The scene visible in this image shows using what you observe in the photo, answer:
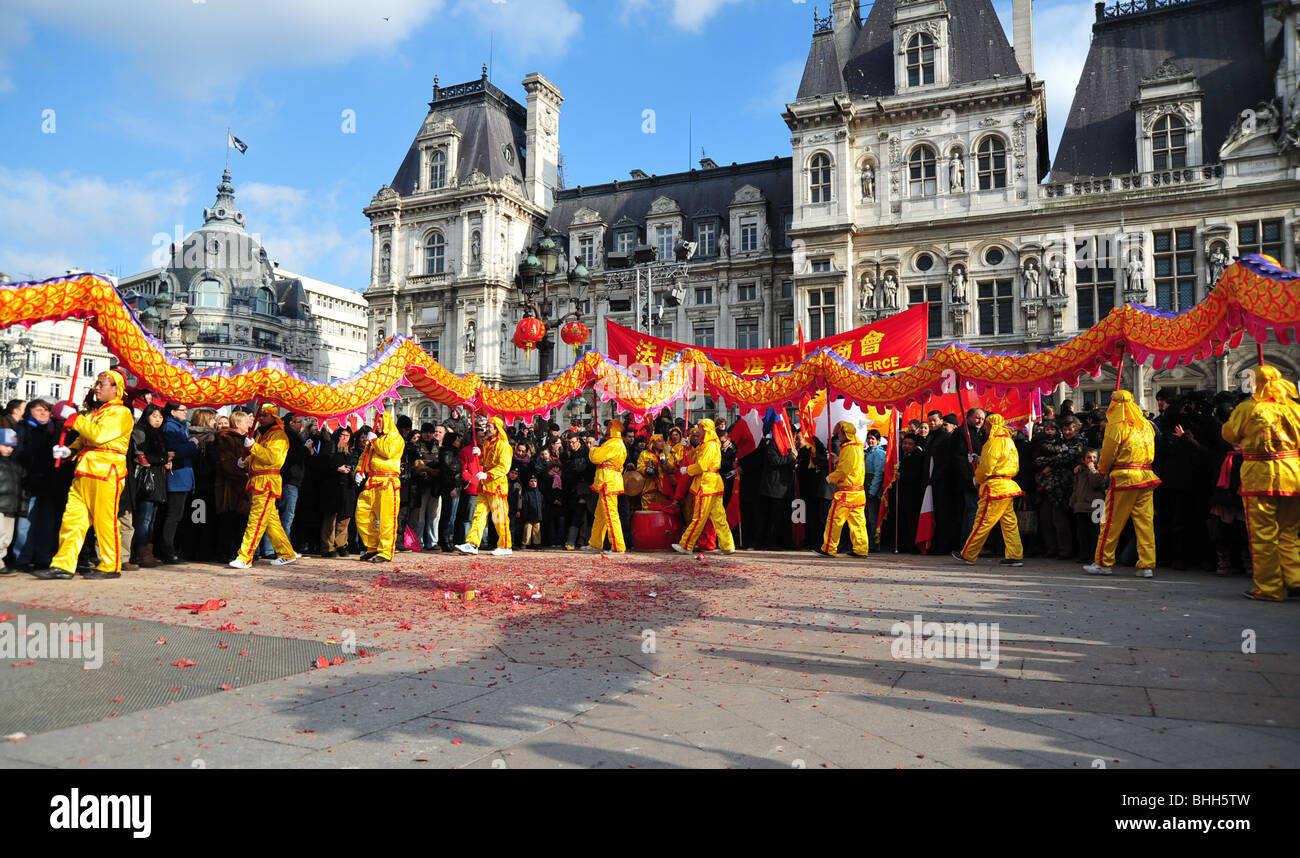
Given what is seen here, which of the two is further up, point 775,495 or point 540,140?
point 540,140

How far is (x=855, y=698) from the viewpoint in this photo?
459cm

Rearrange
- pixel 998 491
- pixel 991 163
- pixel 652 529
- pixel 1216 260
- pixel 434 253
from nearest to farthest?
pixel 998 491, pixel 652 529, pixel 1216 260, pixel 991 163, pixel 434 253

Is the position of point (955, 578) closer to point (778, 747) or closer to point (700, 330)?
point (778, 747)

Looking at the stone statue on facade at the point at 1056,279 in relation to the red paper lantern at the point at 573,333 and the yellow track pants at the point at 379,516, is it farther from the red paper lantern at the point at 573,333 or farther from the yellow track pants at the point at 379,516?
the yellow track pants at the point at 379,516

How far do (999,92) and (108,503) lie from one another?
33.3 metres

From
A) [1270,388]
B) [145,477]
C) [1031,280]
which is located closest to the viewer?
[1270,388]


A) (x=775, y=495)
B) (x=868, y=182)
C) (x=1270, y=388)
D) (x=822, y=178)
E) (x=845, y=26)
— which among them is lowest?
(x=775, y=495)

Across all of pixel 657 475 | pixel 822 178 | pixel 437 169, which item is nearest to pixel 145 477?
pixel 657 475

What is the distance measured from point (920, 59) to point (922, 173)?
502 centimetres

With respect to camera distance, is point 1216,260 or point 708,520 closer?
point 708,520

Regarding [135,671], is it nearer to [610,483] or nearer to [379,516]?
[379,516]
